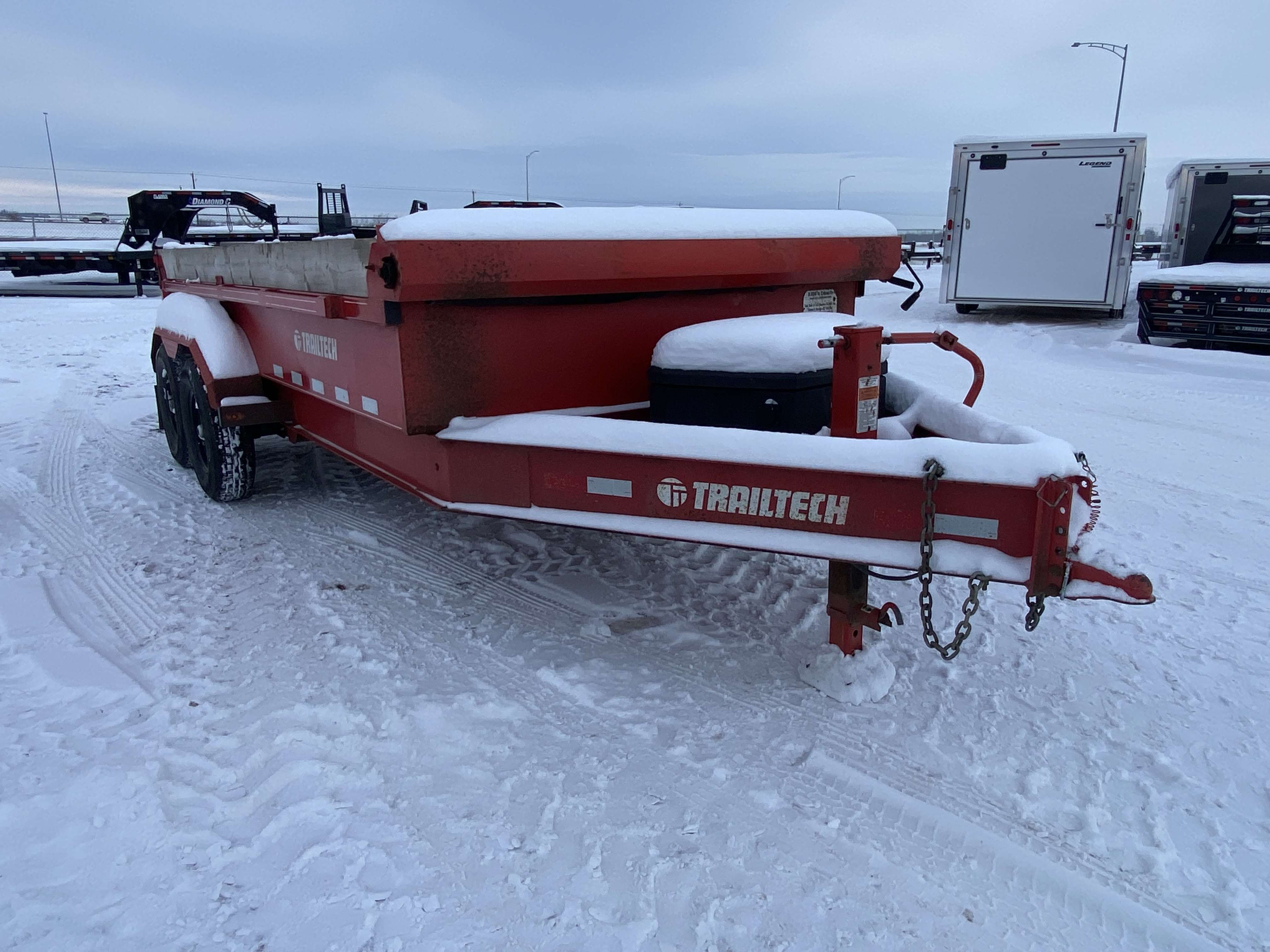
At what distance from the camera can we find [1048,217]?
12.0 m

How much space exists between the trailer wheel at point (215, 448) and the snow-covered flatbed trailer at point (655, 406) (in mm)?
1155

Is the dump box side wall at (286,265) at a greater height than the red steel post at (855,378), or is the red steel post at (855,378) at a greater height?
the dump box side wall at (286,265)

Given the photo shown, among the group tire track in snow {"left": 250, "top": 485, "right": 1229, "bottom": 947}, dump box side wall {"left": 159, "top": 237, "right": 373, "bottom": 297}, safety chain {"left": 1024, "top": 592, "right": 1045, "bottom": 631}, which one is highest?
dump box side wall {"left": 159, "top": 237, "right": 373, "bottom": 297}

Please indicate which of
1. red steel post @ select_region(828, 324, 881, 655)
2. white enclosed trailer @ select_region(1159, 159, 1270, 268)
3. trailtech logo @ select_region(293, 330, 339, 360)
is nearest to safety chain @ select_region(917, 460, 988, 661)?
red steel post @ select_region(828, 324, 881, 655)

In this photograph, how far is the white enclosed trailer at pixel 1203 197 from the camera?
13.0 meters

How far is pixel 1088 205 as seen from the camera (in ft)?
38.5

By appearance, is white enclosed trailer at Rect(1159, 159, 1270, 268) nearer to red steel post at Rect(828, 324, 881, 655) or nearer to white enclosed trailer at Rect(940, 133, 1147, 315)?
white enclosed trailer at Rect(940, 133, 1147, 315)

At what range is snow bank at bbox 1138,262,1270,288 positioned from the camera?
978 cm

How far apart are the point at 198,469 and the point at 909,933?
4637mm

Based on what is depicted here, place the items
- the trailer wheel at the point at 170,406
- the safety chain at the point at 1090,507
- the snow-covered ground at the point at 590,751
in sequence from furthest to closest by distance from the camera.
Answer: the trailer wheel at the point at 170,406 < the safety chain at the point at 1090,507 < the snow-covered ground at the point at 590,751

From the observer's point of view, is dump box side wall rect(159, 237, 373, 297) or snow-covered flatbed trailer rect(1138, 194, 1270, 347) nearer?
dump box side wall rect(159, 237, 373, 297)

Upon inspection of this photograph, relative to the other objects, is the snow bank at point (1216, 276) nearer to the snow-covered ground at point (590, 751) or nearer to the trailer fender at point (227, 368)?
the snow-covered ground at point (590, 751)

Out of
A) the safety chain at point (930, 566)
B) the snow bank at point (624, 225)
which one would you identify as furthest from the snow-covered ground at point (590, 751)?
the snow bank at point (624, 225)

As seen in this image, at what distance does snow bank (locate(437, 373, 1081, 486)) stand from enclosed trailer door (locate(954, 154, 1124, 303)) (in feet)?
33.7
